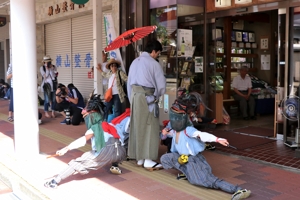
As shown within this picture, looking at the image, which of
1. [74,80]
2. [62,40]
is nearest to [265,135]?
[74,80]

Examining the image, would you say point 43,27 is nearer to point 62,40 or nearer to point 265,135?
point 62,40

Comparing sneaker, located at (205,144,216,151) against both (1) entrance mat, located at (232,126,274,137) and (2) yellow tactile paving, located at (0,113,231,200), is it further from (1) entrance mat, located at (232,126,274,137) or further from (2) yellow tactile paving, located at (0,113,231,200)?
(1) entrance mat, located at (232,126,274,137)

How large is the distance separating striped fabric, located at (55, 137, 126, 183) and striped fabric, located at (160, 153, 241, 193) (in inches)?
26.6

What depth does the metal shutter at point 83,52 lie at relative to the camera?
1178 centimetres

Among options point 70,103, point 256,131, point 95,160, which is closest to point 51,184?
point 95,160

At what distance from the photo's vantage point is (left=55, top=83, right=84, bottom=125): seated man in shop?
29.4 feet

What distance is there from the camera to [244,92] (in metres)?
9.81

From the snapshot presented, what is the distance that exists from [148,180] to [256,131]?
13.2ft

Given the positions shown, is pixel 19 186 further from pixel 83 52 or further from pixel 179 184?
pixel 83 52

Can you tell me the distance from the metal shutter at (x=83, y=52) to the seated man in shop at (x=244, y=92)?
15.4 feet

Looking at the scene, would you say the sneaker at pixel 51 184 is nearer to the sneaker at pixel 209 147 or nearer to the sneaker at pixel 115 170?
the sneaker at pixel 115 170

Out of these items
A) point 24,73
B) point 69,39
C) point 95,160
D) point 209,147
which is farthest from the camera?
point 69,39

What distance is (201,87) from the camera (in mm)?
8336

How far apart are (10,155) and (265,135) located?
16.5 ft
